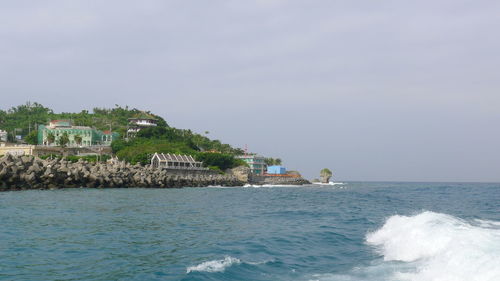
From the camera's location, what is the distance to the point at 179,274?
42.2 feet

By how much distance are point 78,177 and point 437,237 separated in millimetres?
53576

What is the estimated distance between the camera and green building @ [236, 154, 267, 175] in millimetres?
146125

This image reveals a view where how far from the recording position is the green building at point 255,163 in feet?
479

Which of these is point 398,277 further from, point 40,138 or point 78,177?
point 40,138

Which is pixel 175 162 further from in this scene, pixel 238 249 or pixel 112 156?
pixel 238 249

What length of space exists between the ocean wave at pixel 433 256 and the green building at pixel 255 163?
125828 millimetres

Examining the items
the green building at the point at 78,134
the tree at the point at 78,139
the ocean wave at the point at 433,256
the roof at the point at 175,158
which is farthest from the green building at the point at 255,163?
the ocean wave at the point at 433,256

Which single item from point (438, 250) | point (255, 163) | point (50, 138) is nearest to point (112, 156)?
point (50, 138)

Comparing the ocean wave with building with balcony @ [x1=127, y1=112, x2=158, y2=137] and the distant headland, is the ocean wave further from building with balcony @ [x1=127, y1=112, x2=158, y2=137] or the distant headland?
building with balcony @ [x1=127, y1=112, x2=158, y2=137]

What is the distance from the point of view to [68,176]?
59.9m

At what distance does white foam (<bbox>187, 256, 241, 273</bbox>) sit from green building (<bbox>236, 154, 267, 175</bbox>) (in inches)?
5115

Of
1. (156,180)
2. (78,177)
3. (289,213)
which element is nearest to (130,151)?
(156,180)

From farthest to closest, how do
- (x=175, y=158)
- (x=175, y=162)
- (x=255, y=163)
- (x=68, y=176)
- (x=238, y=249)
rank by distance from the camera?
(x=255, y=163), (x=175, y=158), (x=175, y=162), (x=68, y=176), (x=238, y=249)

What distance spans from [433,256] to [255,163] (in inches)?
5206
